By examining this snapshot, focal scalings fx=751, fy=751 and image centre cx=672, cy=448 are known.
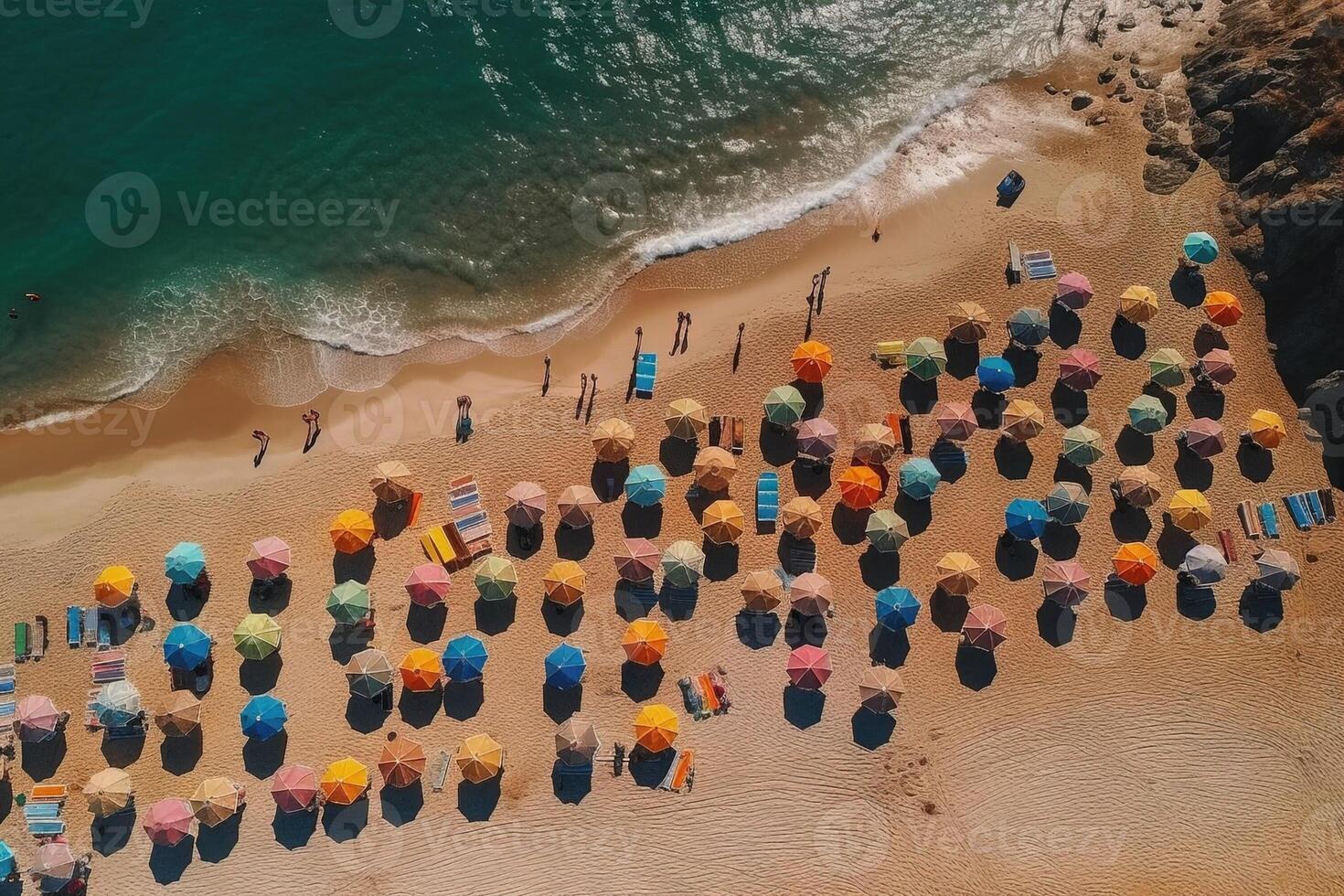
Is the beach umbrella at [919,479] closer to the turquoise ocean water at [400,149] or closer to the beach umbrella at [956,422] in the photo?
the beach umbrella at [956,422]

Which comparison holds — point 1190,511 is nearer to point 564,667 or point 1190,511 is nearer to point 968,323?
point 968,323

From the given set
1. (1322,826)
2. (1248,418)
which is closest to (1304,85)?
(1248,418)

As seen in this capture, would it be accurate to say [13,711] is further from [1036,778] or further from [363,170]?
[1036,778]

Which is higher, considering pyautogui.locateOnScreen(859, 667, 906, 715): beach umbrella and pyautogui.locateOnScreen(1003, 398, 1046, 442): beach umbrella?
pyautogui.locateOnScreen(1003, 398, 1046, 442): beach umbrella

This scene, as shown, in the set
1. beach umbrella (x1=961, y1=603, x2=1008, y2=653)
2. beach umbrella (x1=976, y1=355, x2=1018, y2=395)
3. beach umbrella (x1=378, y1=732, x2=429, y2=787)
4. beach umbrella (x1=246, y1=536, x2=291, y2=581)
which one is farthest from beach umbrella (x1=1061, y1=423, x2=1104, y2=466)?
beach umbrella (x1=246, y1=536, x2=291, y2=581)

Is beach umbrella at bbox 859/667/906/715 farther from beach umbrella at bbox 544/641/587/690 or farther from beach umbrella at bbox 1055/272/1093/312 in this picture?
beach umbrella at bbox 1055/272/1093/312

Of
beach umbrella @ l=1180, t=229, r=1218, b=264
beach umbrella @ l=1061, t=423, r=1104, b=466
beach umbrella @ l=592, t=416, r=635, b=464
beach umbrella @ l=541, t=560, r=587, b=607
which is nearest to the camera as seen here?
beach umbrella @ l=541, t=560, r=587, b=607

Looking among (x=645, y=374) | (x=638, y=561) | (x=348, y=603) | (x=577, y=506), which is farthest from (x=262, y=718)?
(x=645, y=374)
